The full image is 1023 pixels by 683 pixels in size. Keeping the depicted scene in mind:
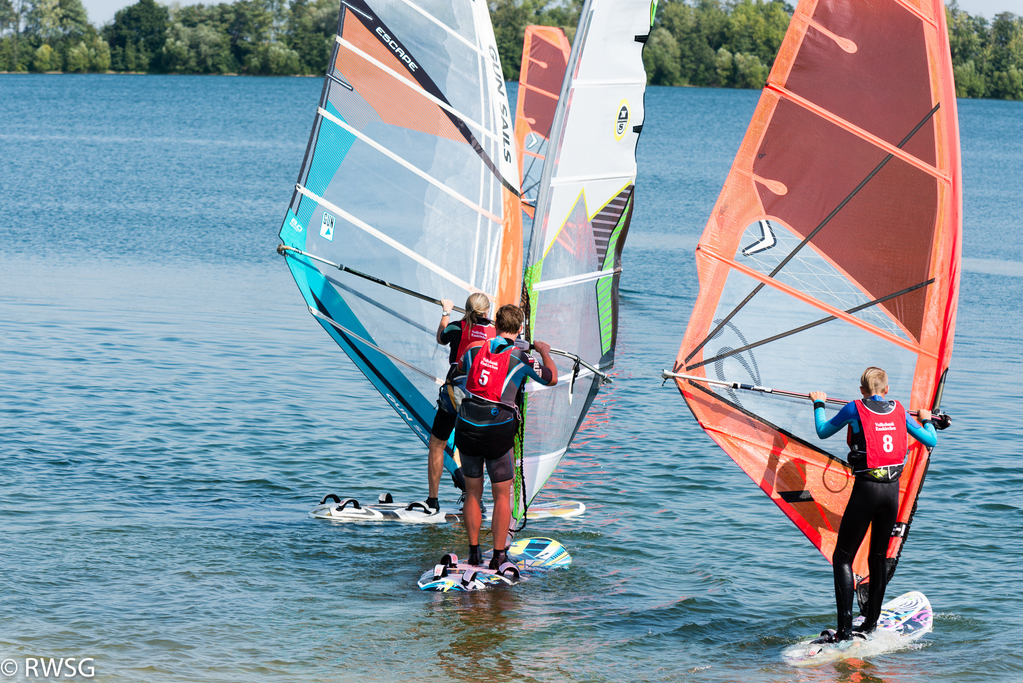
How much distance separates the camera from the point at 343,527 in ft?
30.2

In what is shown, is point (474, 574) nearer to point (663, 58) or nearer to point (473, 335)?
point (473, 335)

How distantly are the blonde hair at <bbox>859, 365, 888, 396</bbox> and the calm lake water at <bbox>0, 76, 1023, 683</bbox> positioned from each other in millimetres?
1690

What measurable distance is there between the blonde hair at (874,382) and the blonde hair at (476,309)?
253 cm

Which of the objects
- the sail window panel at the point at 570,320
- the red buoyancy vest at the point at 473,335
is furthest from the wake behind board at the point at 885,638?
the red buoyancy vest at the point at 473,335

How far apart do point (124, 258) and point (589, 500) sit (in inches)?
580

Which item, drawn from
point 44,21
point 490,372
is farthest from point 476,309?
point 44,21

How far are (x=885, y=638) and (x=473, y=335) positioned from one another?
3253 millimetres

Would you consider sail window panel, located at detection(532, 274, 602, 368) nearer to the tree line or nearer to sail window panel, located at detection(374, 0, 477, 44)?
sail window panel, located at detection(374, 0, 477, 44)

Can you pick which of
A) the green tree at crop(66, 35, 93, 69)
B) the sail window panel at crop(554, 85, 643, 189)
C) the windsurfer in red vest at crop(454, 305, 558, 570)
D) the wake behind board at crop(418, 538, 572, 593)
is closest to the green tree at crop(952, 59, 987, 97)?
the green tree at crop(66, 35, 93, 69)

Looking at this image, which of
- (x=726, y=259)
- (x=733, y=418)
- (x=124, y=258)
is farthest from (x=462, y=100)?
(x=124, y=258)

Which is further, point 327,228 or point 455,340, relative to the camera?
point 327,228

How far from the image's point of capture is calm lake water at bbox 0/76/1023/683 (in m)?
7.09

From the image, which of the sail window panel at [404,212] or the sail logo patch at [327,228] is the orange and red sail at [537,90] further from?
the sail logo patch at [327,228]

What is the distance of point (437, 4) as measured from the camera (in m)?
9.38
